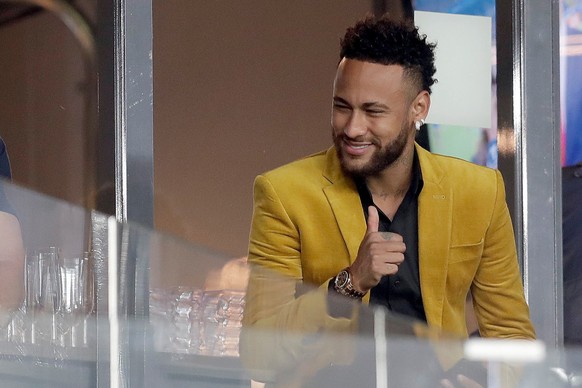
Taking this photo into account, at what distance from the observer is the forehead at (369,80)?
234cm

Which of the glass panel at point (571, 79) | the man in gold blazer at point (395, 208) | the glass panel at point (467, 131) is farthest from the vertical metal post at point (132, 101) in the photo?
the glass panel at point (571, 79)

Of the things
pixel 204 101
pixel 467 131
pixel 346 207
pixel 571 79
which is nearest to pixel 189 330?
pixel 346 207

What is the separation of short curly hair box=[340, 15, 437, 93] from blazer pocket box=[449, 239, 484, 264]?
375 mm

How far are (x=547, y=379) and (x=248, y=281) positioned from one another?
323 mm

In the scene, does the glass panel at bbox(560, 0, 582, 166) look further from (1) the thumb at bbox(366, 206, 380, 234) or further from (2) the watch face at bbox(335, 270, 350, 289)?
(2) the watch face at bbox(335, 270, 350, 289)

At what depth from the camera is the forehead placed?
2.34 metres

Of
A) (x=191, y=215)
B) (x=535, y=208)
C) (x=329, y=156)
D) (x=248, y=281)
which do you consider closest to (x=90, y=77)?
(x=191, y=215)

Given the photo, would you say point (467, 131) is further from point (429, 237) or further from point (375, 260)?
point (375, 260)

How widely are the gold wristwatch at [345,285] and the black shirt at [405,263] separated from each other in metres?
0.17

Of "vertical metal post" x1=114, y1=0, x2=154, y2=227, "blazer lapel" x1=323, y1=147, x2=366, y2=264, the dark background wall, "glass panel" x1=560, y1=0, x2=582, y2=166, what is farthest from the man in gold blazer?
"glass panel" x1=560, y1=0, x2=582, y2=166

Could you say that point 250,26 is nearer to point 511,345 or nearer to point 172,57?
point 172,57

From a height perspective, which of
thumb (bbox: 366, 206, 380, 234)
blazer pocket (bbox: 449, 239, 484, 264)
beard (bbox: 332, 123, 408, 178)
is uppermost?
beard (bbox: 332, 123, 408, 178)

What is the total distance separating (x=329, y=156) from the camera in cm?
237

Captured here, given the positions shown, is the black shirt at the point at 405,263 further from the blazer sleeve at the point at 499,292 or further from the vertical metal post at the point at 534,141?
the vertical metal post at the point at 534,141
